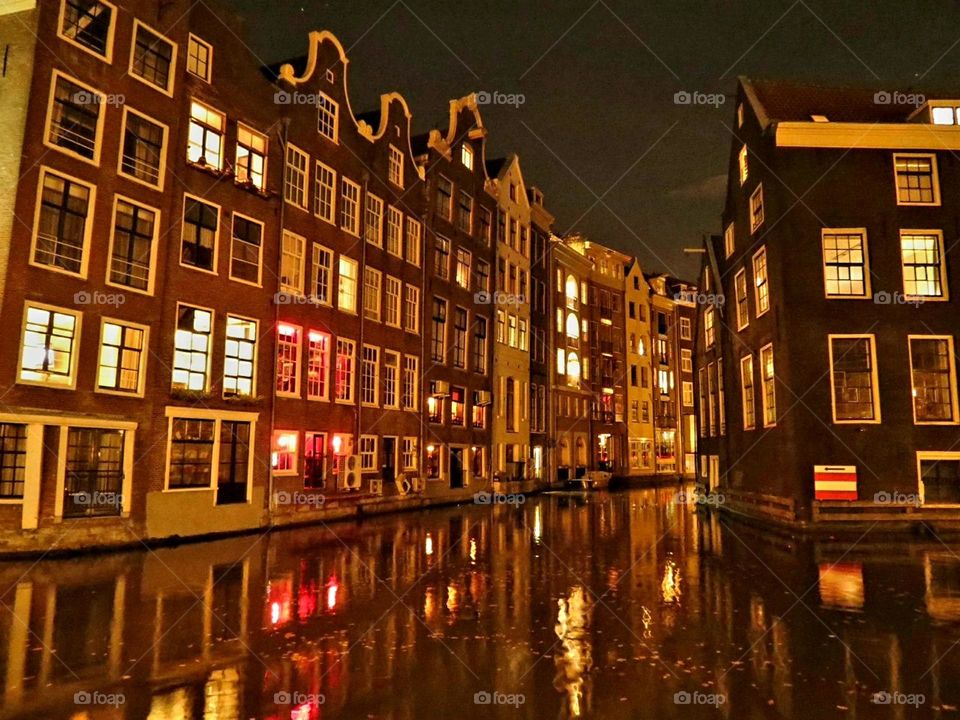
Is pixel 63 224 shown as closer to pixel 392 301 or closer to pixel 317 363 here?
pixel 317 363

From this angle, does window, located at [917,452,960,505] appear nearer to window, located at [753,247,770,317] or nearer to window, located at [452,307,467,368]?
window, located at [753,247,770,317]

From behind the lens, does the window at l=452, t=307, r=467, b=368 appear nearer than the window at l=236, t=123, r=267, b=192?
No

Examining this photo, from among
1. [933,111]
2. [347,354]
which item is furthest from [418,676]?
[933,111]

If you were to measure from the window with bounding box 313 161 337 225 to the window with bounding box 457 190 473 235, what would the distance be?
11.6 metres

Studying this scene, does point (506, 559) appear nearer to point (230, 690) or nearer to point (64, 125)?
point (230, 690)

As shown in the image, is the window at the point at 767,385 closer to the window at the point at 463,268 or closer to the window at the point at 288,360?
the window at the point at 288,360

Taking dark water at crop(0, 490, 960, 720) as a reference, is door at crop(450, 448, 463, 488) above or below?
above

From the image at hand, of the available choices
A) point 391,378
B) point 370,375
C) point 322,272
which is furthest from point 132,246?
point 391,378

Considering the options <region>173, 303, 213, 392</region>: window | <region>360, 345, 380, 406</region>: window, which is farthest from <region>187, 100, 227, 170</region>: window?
<region>360, 345, 380, 406</region>: window

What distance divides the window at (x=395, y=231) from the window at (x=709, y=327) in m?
15.8

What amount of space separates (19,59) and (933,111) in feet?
97.5

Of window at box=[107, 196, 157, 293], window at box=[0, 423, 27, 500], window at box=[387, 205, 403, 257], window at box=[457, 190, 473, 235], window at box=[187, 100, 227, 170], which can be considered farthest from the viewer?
window at box=[457, 190, 473, 235]

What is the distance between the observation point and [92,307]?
18844mm

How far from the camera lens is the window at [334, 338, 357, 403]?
28297mm
